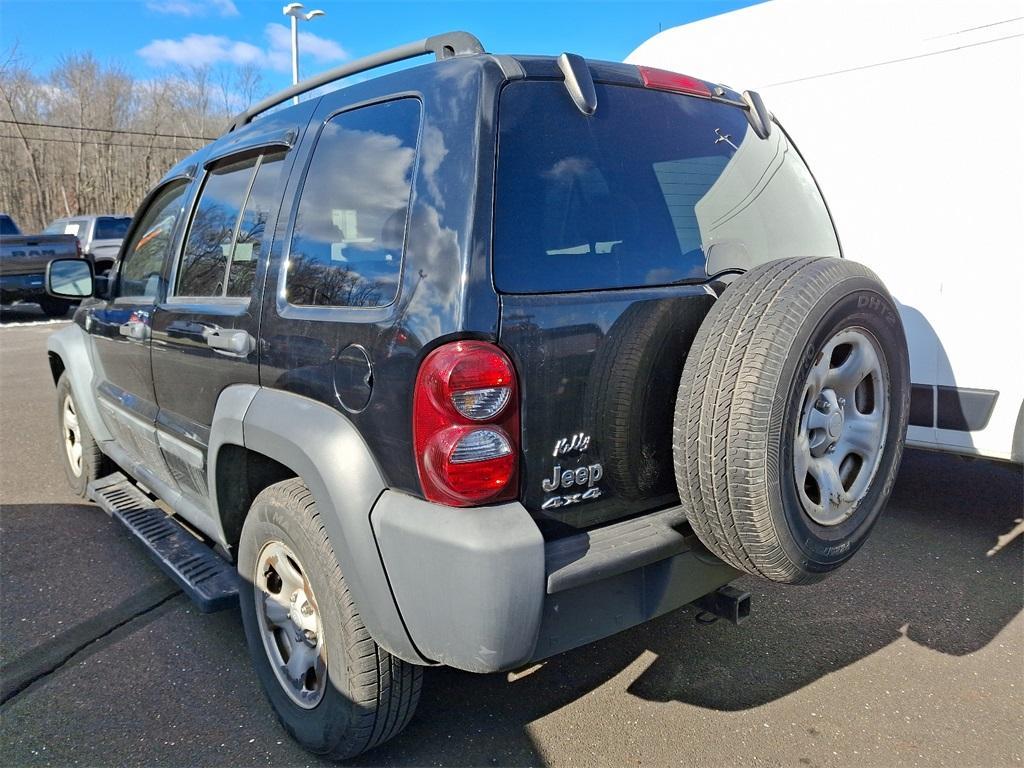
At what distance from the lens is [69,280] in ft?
13.2

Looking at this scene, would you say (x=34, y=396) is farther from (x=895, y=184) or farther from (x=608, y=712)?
(x=895, y=184)

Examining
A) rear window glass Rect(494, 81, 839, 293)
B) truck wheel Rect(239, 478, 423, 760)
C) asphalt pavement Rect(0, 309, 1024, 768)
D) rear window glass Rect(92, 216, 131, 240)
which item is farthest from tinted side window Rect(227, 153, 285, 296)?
rear window glass Rect(92, 216, 131, 240)

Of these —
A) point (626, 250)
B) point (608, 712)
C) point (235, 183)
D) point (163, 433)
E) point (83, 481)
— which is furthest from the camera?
point (83, 481)

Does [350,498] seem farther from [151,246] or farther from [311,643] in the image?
[151,246]

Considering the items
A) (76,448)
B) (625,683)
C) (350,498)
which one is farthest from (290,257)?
(76,448)

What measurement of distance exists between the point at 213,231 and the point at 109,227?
55.3 ft

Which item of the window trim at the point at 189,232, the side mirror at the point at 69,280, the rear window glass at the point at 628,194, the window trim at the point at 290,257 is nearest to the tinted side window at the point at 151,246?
the window trim at the point at 189,232

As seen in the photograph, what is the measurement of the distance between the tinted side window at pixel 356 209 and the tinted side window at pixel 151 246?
1.22m

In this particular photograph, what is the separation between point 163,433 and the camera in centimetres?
321

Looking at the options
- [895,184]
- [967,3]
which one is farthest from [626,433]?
[967,3]

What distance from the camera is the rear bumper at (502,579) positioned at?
1831 mm

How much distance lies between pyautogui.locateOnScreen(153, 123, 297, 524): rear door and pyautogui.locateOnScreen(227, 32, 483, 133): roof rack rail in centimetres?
31

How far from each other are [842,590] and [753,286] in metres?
2.03

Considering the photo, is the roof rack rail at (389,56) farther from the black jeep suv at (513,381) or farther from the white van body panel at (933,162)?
the white van body panel at (933,162)
